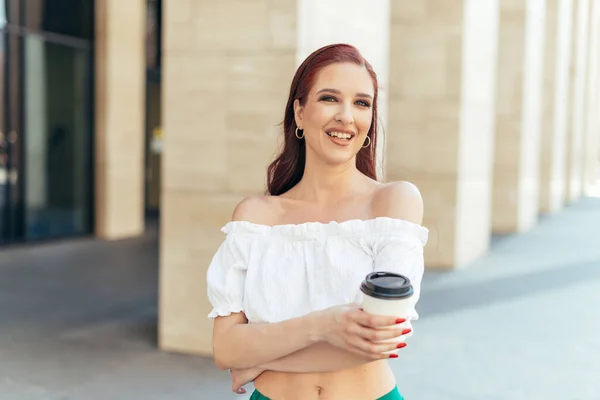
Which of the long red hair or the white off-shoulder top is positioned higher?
the long red hair

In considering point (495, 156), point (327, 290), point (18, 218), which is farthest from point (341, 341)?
point (495, 156)

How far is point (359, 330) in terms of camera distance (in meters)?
1.61

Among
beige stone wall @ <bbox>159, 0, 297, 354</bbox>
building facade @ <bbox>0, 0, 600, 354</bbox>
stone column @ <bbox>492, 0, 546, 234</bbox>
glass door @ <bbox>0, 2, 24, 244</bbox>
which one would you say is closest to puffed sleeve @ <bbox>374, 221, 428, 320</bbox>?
building facade @ <bbox>0, 0, 600, 354</bbox>

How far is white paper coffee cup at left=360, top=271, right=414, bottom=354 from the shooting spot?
1.54 metres

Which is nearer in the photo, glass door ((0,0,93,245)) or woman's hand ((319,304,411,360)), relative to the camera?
woman's hand ((319,304,411,360))

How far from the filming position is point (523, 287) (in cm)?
986

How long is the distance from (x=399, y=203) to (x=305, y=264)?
314mm

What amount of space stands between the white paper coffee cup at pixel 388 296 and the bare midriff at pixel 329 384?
1.18 ft

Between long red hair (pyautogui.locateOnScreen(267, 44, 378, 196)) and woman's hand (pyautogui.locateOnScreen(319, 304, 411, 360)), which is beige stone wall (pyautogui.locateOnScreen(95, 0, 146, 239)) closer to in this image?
long red hair (pyautogui.locateOnScreen(267, 44, 378, 196))

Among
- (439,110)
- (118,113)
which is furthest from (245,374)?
(118,113)

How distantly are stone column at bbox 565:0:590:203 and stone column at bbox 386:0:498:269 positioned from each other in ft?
59.7

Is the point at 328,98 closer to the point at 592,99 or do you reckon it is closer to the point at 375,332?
the point at 375,332

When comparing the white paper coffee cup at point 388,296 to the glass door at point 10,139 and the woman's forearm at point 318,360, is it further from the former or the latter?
the glass door at point 10,139

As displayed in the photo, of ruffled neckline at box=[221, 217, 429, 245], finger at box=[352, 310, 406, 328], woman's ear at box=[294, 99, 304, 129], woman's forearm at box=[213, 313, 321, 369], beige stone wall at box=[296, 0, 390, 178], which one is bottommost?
woman's forearm at box=[213, 313, 321, 369]
